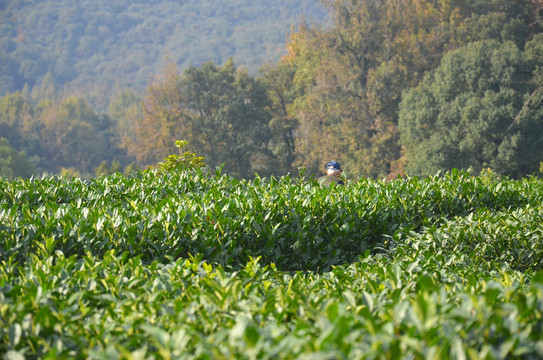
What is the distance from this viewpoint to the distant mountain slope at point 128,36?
127688mm

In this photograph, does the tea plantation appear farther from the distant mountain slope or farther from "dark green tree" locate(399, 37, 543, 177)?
the distant mountain slope

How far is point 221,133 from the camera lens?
1431 inches

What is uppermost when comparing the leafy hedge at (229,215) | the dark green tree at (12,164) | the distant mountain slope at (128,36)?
the leafy hedge at (229,215)

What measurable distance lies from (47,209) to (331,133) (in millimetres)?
28425

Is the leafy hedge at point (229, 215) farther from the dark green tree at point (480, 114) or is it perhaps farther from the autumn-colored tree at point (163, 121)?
the autumn-colored tree at point (163, 121)

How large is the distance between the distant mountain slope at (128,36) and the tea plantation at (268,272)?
108892 millimetres

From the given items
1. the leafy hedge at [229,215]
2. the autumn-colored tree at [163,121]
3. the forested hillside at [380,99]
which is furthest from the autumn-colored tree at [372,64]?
the leafy hedge at [229,215]

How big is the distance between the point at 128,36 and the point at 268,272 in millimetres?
161250

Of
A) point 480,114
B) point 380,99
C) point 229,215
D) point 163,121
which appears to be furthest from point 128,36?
point 229,215

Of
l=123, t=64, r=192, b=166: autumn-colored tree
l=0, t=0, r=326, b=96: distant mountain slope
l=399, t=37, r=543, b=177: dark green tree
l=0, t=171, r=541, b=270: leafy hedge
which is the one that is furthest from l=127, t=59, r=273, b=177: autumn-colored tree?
l=0, t=0, r=326, b=96: distant mountain slope

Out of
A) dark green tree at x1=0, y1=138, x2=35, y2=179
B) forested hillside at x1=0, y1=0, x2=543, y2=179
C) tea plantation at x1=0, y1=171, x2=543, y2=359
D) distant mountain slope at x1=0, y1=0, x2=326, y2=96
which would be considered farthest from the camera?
distant mountain slope at x1=0, y1=0, x2=326, y2=96

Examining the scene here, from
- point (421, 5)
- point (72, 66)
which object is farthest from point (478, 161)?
point (72, 66)

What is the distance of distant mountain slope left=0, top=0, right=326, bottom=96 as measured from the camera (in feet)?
419

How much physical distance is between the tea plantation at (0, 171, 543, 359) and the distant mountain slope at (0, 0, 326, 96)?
108892 mm
